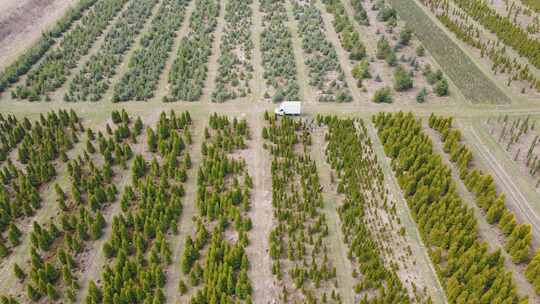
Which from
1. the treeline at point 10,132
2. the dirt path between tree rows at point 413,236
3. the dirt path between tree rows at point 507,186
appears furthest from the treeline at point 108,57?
the dirt path between tree rows at point 507,186

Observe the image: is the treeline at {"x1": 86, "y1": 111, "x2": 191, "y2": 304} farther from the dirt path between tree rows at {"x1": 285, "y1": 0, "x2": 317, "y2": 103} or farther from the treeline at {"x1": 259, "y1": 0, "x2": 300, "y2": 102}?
the dirt path between tree rows at {"x1": 285, "y1": 0, "x2": 317, "y2": 103}

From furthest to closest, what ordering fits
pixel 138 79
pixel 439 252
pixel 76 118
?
pixel 138 79
pixel 76 118
pixel 439 252

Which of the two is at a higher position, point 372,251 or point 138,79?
point 138,79

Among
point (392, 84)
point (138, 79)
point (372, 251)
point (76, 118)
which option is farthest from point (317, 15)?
point (372, 251)

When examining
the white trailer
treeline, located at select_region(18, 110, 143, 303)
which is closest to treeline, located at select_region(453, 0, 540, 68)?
the white trailer

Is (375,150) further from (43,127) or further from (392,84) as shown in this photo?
(43,127)

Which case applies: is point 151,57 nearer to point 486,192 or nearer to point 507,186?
point 486,192

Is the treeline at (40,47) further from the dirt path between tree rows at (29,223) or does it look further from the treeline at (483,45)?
the treeline at (483,45)
